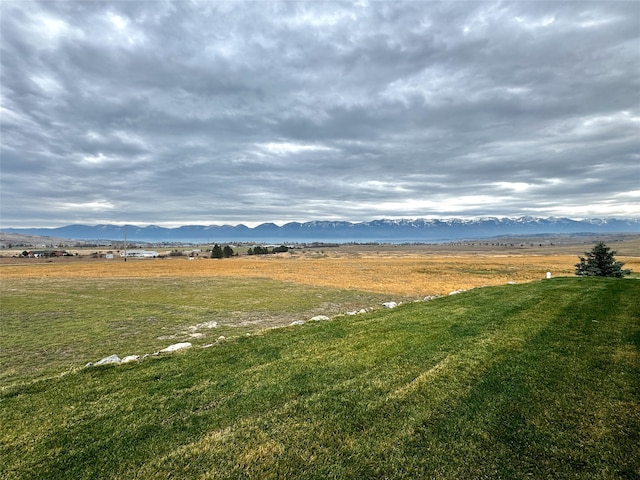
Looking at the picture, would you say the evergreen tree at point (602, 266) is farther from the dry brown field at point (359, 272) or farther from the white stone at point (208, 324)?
the white stone at point (208, 324)

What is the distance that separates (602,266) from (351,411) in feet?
91.4

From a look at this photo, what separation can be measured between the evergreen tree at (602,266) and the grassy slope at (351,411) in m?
19.3

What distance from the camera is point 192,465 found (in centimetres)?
405

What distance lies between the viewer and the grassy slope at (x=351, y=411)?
4.01 metres

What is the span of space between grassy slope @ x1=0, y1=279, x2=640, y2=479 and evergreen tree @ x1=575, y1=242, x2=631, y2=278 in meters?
19.3

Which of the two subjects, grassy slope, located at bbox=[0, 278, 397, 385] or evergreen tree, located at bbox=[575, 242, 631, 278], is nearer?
grassy slope, located at bbox=[0, 278, 397, 385]

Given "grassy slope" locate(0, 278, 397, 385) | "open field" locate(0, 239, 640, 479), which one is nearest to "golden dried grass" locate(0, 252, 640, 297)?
"grassy slope" locate(0, 278, 397, 385)

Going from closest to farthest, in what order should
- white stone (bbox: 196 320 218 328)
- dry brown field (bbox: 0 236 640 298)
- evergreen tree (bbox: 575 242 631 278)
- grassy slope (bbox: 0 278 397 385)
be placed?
grassy slope (bbox: 0 278 397 385), white stone (bbox: 196 320 218 328), evergreen tree (bbox: 575 242 631 278), dry brown field (bbox: 0 236 640 298)

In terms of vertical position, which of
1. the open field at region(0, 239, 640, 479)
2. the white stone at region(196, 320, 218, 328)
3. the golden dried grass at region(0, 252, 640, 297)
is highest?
the open field at region(0, 239, 640, 479)

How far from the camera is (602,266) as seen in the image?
A: 2419 centimetres

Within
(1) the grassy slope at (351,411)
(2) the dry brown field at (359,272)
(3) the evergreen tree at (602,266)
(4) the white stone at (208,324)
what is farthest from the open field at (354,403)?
(2) the dry brown field at (359,272)

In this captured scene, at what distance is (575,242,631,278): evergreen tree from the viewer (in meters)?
23.7

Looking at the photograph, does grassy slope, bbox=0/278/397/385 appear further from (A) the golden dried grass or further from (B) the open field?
(A) the golden dried grass

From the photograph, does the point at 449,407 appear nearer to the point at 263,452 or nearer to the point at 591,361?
the point at 263,452
